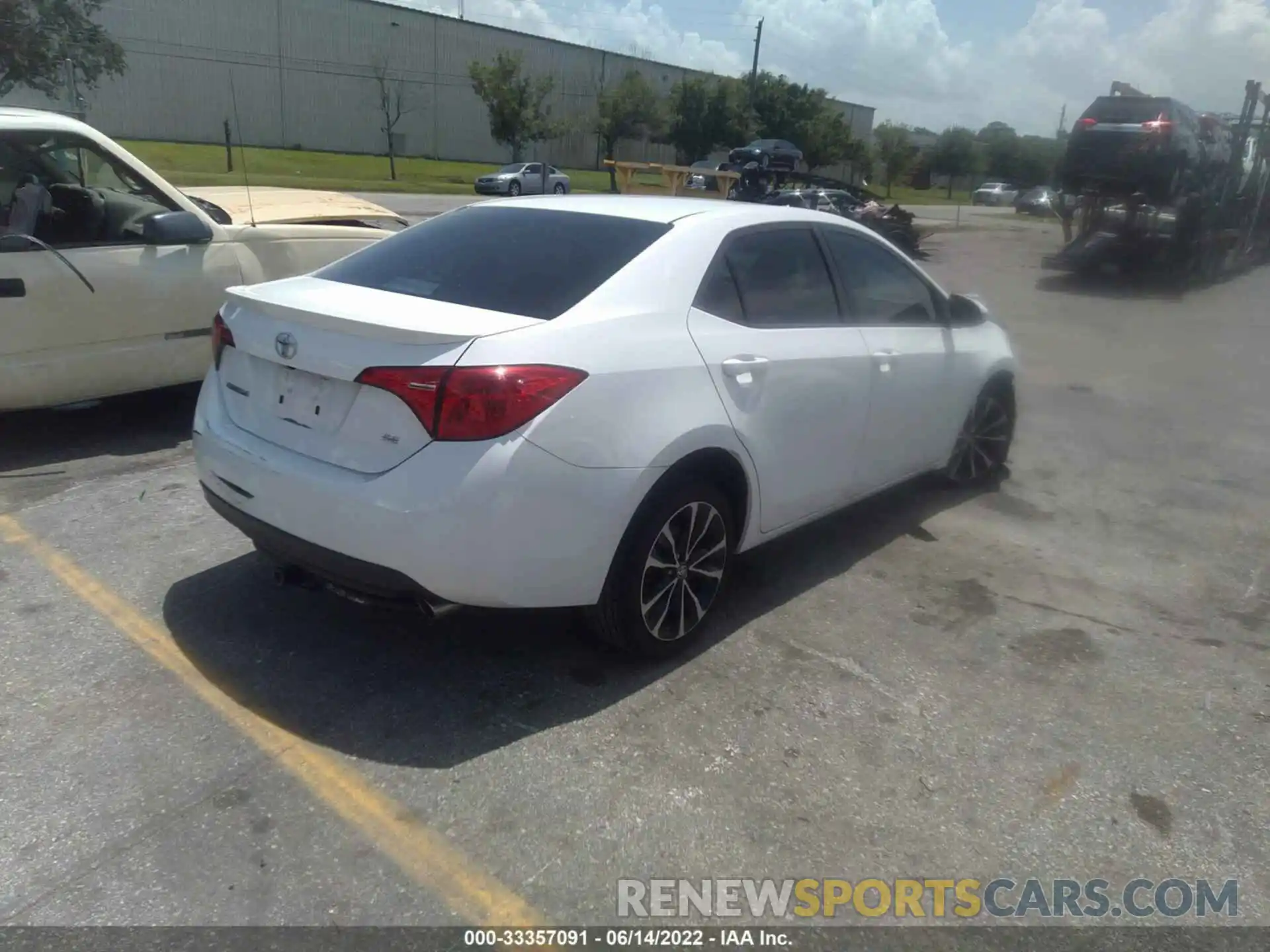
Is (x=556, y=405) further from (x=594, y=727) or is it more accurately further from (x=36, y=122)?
(x=36, y=122)

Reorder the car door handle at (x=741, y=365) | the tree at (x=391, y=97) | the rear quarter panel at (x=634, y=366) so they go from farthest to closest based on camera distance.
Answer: the tree at (x=391, y=97) < the car door handle at (x=741, y=365) < the rear quarter panel at (x=634, y=366)

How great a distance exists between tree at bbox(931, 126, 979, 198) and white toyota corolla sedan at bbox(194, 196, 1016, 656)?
7218 centimetres

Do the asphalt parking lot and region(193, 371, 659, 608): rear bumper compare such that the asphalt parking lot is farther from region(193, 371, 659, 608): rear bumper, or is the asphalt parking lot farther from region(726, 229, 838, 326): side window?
A: region(726, 229, 838, 326): side window

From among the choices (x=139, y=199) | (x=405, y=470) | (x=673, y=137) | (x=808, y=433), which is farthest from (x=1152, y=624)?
(x=673, y=137)

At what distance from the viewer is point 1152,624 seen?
4484 mm

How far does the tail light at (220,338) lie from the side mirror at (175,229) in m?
2.15

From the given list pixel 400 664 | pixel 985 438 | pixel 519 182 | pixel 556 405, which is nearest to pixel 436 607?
pixel 400 664

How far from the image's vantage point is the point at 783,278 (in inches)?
169

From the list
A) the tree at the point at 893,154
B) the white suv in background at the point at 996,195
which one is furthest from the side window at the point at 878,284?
the tree at the point at 893,154

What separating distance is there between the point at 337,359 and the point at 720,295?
1442mm

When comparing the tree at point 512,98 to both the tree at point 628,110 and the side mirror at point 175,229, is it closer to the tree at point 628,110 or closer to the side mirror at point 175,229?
the tree at point 628,110

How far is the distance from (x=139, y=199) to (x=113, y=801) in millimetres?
4226

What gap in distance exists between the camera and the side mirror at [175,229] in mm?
5703

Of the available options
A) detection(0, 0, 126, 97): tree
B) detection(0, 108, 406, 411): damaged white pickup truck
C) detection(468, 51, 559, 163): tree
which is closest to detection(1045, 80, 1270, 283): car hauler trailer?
detection(0, 108, 406, 411): damaged white pickup truck
